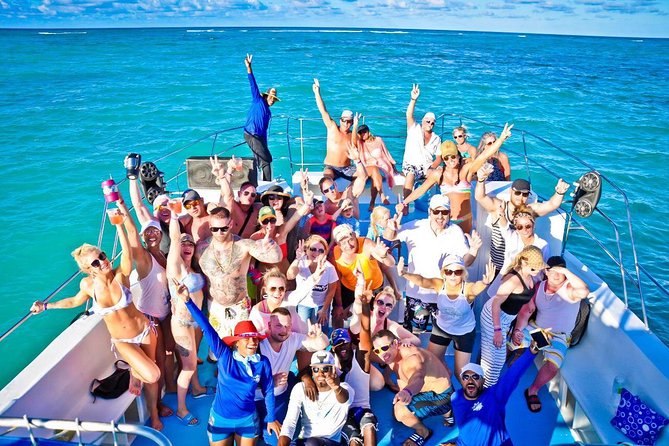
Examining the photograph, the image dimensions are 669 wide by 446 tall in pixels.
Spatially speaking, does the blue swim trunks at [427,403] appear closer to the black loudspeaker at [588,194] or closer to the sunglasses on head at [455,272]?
the sunglasses on head at [455,272]

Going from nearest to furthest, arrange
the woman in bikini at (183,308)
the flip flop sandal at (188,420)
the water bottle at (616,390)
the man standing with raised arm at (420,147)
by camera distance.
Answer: the water bottle at (616,390)
the woman in bikini at (183,308)
the flip flop sandal at (188,420)
the man standing with raised arm at (420,147)

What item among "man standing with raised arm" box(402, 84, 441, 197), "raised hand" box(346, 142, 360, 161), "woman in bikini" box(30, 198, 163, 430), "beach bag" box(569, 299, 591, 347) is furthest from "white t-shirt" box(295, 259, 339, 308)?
"man standing with raised arm" box(402, 84, 441, 197)

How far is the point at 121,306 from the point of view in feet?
11.7

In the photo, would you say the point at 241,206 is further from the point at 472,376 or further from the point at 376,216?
the point at 472,376

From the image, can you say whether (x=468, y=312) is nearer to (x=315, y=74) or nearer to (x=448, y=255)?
(x=448, y=255)

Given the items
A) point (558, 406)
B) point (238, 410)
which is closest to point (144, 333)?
point (238, 410)

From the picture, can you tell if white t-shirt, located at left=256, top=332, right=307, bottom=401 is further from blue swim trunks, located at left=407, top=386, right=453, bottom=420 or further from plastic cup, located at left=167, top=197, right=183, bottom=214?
plastic cup, located at left=167, top=197, right=183, bottom=214

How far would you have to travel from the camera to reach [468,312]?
13.4 ft

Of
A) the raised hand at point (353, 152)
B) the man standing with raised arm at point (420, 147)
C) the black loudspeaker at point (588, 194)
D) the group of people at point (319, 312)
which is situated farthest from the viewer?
the man standing with raised arm at point (420, 147)

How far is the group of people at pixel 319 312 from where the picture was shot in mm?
3479

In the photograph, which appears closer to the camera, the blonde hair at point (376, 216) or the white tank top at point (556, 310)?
the white tank top at point (556, 310)

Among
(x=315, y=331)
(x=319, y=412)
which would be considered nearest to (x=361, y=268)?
(x=315, y=331)

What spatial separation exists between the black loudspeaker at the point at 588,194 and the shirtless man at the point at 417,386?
2.03 meters

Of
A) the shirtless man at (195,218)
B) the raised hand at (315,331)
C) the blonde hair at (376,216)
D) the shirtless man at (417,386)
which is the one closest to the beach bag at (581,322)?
the shirtless man at (417,386)
